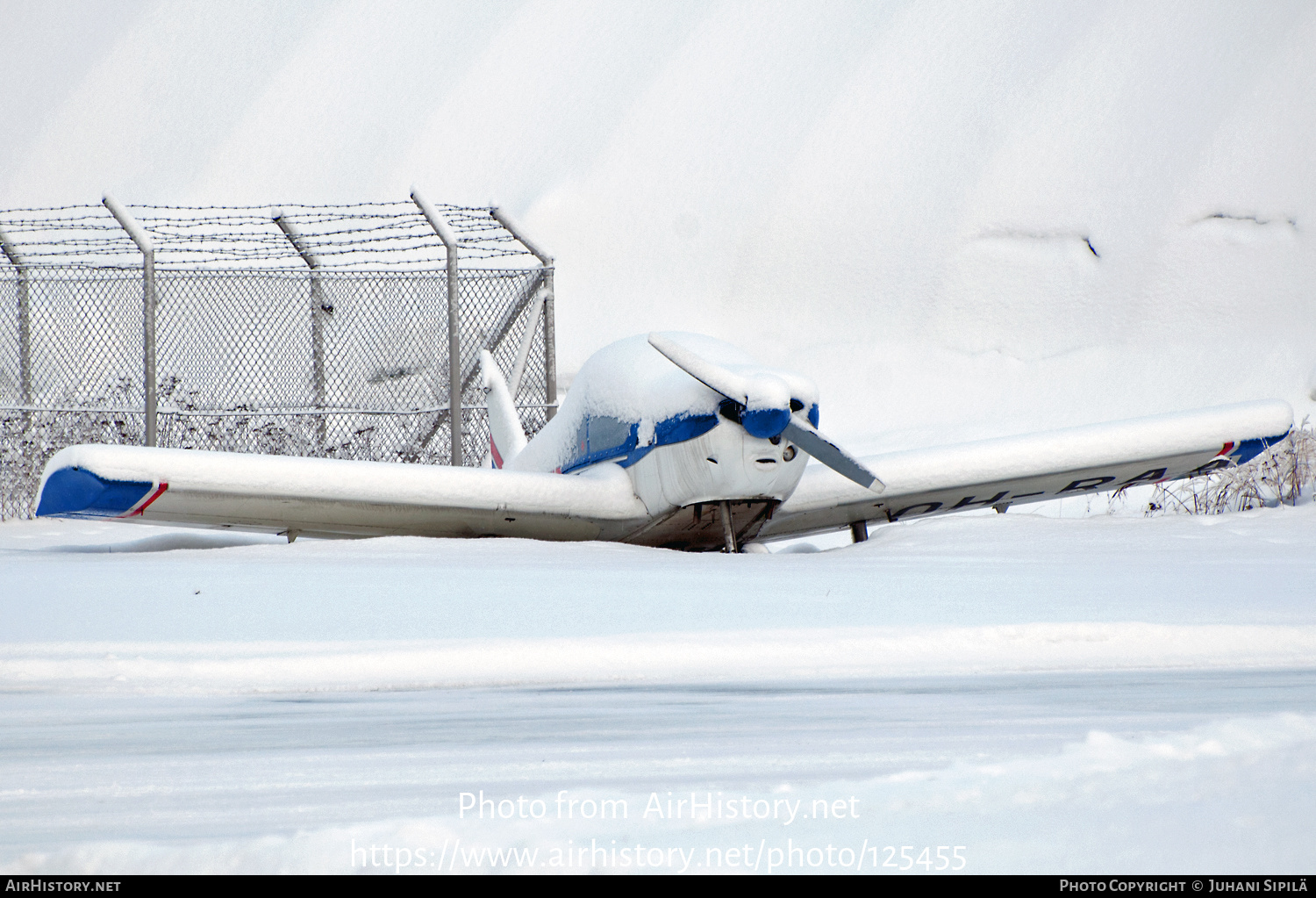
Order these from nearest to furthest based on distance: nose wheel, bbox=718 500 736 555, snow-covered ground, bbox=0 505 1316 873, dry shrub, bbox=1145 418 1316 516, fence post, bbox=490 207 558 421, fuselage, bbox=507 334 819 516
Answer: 1. snow-covered ground, bbox=0 505 1316 873
2. fuselage, bbox=507 334 819 516
3. nose wheel, bbox=718 500 736 555
4. dry shrub, bbox=1145 418 1316 516
5. fence post, bbox=490 207 558 421

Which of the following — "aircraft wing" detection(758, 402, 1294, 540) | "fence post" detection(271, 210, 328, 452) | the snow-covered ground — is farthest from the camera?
"fence post" detection(271, 210, 328, 452)

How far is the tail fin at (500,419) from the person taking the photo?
8.92 meters

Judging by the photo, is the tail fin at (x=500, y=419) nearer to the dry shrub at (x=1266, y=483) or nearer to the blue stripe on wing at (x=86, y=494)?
the blue stripe on wing at (x=86, y=494)

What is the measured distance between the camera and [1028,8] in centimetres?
3338

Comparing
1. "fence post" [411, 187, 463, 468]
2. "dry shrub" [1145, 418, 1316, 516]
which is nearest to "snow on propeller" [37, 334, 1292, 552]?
"dry shrub" [1145, 418, 1316, 516]

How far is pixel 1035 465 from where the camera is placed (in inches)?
283

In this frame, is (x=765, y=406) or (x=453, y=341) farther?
(x=453, y=341)

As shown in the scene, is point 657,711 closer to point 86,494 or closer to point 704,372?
point 704,372

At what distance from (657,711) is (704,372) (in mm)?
3483

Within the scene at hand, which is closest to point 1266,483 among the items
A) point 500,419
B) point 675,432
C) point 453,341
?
point 675,432

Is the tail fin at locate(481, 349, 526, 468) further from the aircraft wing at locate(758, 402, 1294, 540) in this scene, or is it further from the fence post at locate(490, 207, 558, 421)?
the aircraft wing at locate(758, 402, 1294, 540)

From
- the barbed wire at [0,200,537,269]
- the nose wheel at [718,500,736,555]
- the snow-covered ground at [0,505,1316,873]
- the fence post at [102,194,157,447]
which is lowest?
the snow-covered ground at [0,505,1316,873]

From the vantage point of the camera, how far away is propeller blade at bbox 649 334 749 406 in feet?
19.4

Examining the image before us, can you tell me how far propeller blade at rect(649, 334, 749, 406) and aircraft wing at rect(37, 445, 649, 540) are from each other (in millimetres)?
877
